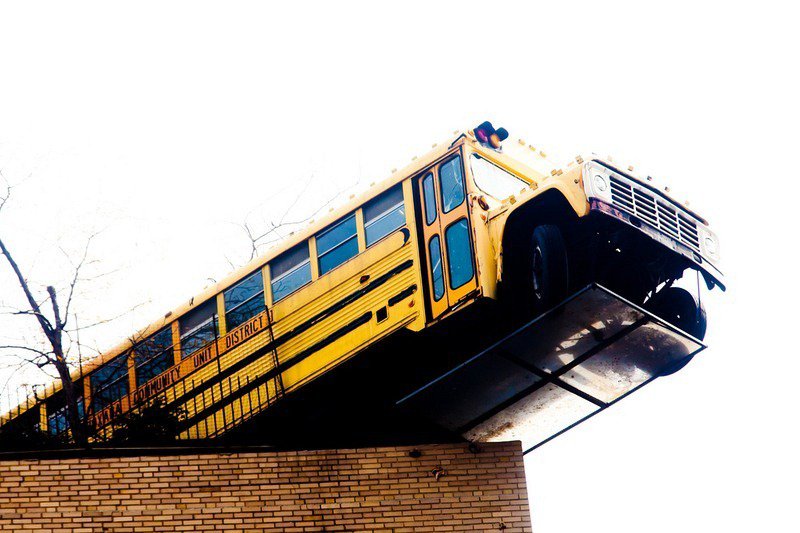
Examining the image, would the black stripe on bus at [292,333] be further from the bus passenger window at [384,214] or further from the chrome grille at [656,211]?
the chrome grille at [656,211]

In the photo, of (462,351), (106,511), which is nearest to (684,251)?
(462,351)

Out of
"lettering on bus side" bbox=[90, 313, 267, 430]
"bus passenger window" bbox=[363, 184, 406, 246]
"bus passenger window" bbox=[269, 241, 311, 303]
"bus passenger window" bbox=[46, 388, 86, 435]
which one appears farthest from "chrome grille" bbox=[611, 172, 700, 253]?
"bus passenger window" bbox=[46, 388, 86, 435]

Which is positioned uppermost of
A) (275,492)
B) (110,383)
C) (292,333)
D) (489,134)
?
(489,134)

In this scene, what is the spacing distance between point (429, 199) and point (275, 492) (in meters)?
3.84

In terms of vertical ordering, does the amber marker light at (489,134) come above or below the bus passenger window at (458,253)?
above

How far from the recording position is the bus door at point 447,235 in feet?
47.8

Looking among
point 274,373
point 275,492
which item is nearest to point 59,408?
point 274,373

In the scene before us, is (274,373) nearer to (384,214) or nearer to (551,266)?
(384,214)

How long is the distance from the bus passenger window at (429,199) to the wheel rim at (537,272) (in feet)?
4.67

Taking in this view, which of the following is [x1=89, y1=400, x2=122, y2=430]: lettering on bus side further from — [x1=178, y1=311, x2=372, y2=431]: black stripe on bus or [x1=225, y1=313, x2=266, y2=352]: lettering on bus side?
[x1=225, y1=313, x2=266, y2=352]: lettering on bus side

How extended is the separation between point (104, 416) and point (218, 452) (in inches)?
181

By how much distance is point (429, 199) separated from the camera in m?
15.2

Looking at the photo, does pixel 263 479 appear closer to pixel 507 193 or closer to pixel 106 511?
pixel 106 511

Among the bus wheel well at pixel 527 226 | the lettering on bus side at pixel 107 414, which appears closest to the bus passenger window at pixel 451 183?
the bus wheel well at pixel 527 226
